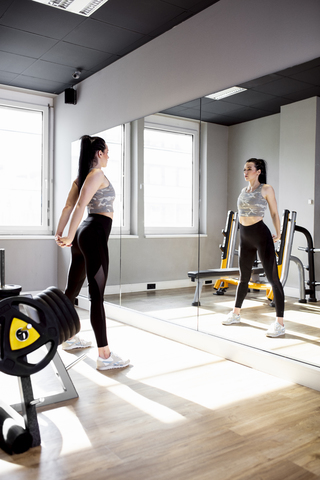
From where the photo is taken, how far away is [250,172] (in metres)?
2.90

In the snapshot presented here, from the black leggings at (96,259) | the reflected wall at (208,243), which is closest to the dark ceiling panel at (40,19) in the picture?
the reflected wall at (208,243)

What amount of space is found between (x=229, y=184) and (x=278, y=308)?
935 millimetres

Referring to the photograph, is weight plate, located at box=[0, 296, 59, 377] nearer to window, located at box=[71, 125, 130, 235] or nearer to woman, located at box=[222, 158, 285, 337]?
woman, located at box=[222, 158, 285, 337]

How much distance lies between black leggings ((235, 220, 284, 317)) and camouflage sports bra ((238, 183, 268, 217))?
0.08m

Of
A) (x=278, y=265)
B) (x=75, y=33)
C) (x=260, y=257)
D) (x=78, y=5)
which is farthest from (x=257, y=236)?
(x=75, y=33)

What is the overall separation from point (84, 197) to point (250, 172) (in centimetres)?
112

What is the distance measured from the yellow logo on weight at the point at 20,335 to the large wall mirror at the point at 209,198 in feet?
5.15

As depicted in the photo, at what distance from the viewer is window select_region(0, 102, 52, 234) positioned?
18.1 ft

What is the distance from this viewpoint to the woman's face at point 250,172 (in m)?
2.85

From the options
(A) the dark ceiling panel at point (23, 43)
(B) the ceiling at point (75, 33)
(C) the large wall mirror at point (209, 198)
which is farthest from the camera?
(A) the dark ceiling panel at point (23, 43)

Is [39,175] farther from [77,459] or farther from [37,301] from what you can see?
[77,459]

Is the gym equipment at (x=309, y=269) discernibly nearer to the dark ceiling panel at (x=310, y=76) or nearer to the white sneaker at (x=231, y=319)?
the white sneaker at (x=231, y=319)

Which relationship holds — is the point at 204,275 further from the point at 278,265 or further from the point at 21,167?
the point at 21,167

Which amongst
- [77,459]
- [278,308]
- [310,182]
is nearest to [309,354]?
[278,308]
